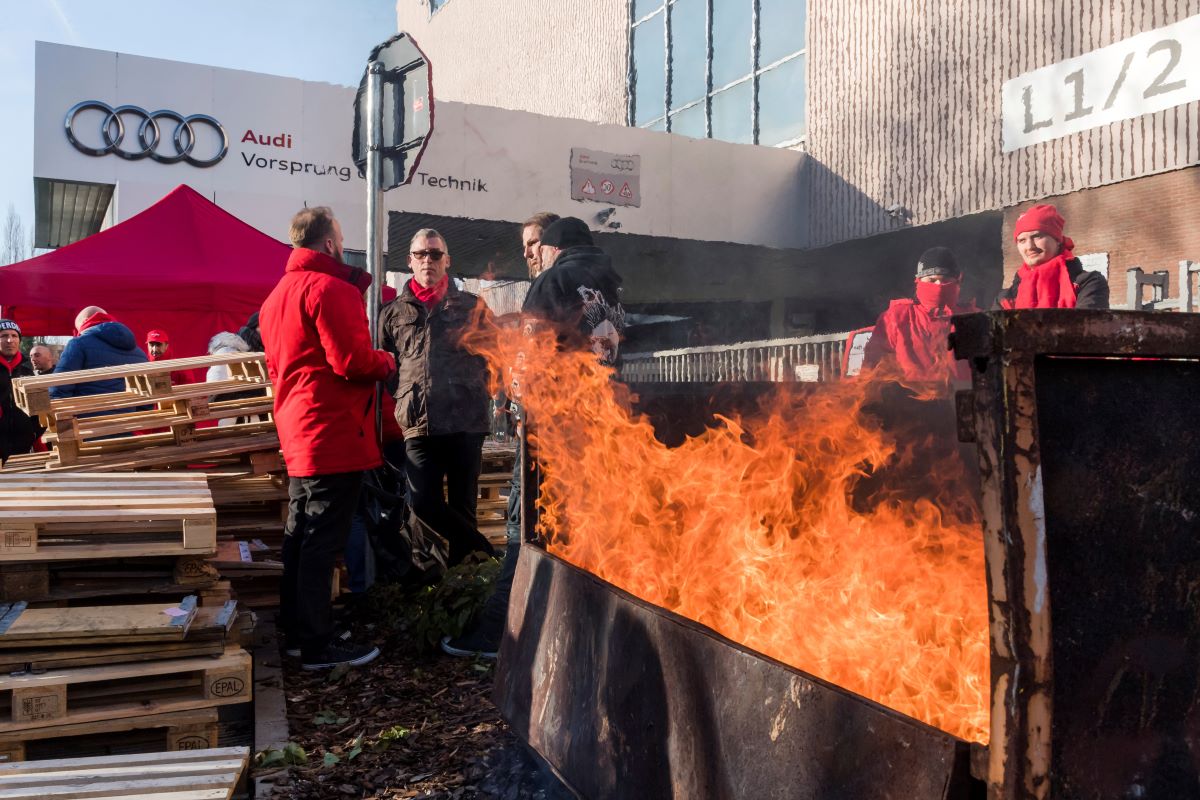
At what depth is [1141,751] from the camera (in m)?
1.33

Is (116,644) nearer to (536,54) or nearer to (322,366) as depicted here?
(322,366)

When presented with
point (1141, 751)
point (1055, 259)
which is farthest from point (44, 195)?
point (1141, 751)

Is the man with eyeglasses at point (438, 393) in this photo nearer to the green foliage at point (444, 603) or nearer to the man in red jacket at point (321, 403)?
the green foliage at point (444, 603)

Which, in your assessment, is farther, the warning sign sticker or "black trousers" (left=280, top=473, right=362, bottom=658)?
the warning sign sticker

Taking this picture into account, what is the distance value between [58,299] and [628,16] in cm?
1898

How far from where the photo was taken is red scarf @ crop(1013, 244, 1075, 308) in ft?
14.0

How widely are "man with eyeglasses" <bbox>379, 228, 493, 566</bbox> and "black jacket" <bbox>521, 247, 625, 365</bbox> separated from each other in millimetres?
1027

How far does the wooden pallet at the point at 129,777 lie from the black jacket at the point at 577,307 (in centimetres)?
202

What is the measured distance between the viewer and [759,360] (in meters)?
15.1

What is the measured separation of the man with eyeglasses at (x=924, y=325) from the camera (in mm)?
4660

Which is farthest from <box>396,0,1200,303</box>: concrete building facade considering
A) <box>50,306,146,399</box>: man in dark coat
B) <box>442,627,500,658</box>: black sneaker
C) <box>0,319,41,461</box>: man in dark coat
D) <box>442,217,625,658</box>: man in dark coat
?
<box>0,319,41,461</box>: man in dark coat

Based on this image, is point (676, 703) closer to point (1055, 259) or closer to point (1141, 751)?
point (1141, 751)

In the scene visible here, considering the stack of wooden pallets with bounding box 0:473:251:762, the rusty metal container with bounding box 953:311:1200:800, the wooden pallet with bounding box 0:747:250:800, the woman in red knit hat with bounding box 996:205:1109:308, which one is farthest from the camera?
the woman in red knit hat with bounding box 996:205:1109:308

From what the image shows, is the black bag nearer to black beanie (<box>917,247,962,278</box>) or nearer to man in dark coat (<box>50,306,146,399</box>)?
man in dark coat (<box>50,306,146,399</box>)
